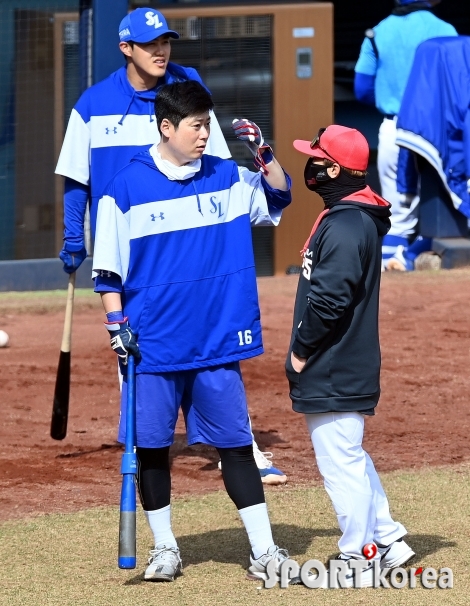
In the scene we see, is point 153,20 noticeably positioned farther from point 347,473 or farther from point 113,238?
point 347,473

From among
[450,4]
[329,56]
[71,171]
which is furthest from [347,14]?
[71,171]

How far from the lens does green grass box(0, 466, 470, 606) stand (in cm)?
406

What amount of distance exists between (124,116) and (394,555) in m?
2.34

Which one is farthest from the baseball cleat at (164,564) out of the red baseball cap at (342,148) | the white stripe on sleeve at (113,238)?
the red baseball cap at (342,148)

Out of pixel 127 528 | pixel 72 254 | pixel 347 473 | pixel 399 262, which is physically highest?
pixel 72 254

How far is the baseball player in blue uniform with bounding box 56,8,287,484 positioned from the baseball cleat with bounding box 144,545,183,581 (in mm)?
1240

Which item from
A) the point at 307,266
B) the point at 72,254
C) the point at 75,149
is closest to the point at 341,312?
the point at 307,266

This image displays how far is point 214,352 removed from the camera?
13.9 ft

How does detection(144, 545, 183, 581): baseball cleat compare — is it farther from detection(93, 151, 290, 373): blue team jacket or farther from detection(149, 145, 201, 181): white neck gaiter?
detection(149, 145, 201, 181): white neck gaiter

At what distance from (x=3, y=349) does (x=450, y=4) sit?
10133 millimetres

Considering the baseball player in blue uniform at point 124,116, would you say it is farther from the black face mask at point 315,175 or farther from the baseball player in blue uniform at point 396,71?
the baseball player in blue uniform at point 396,71

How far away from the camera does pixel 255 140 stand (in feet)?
14.1

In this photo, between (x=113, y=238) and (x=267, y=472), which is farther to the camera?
(x=267, y=472)

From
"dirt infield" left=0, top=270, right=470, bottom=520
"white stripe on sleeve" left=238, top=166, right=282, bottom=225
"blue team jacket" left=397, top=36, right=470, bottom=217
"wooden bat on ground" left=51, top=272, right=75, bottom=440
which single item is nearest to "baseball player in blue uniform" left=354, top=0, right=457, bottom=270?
"blue team jacket" left=397, top=36, right=470, bottom=217
